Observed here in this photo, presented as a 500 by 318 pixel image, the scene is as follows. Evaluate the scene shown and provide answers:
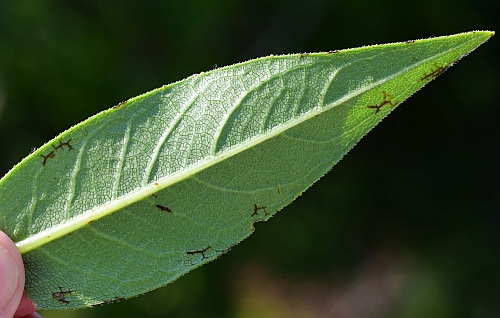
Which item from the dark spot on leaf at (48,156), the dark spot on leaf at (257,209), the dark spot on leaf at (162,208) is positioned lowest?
the dark spot on leaf at (257,209)

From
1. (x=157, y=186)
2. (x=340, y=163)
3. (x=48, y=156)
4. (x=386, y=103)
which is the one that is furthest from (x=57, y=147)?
(x=340, y=163)

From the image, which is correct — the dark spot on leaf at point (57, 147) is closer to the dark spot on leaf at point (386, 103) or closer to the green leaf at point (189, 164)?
the green leaf at point (189, 164)

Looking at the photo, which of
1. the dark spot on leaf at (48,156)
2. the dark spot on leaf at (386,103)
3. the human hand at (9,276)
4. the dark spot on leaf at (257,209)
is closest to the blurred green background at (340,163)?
the human hand at (9,276)

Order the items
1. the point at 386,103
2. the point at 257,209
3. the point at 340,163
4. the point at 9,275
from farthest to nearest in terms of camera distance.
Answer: the point at 340,163
the point at 9,275
the point at 257,209
the point at 386,103

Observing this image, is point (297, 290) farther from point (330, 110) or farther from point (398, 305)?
point (330, 110)

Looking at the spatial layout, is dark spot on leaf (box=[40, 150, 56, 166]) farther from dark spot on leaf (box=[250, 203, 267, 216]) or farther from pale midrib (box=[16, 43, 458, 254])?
dark spot on leaf (box=[250, 203, 267, 216])

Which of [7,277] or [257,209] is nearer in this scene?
[257,209]

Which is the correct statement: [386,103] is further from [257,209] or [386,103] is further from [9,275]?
[9,275]

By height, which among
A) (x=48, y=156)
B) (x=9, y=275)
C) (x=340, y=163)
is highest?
(x=340, y=163)
